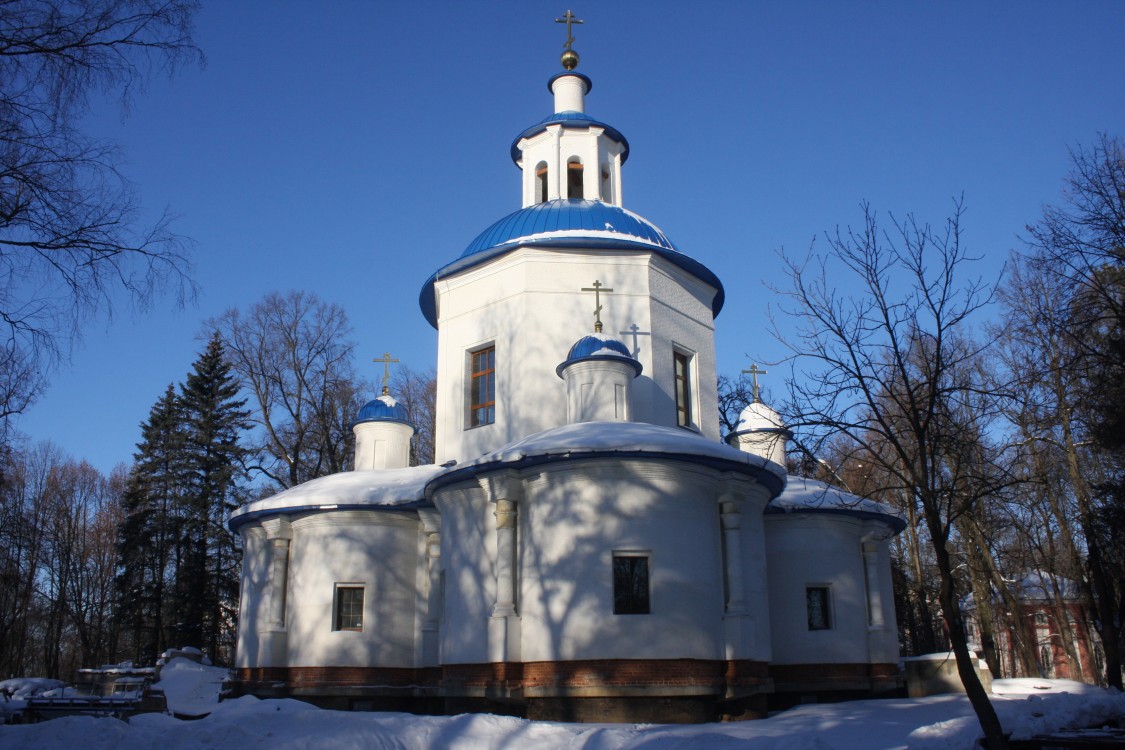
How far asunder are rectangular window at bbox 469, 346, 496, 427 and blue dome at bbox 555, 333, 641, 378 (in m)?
2.37

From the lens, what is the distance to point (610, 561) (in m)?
12.4

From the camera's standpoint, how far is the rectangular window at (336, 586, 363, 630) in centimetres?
1605

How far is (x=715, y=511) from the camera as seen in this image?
43.7 feet

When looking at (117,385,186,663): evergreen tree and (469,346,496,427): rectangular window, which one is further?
(117,385,186,663): evergreen tree

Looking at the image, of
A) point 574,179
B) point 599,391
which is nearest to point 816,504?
point 599,391

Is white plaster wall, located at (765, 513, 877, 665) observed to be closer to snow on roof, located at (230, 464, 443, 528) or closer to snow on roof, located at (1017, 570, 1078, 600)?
snow on roof, located at (230, 464, 443, 528)

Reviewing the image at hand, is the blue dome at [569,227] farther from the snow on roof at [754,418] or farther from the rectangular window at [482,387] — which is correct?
the snow on roof at [754,418]

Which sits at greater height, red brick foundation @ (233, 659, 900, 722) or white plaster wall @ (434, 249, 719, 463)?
white plaster wall @ (434, 249, 719, 463)

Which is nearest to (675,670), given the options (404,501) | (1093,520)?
(404,501)

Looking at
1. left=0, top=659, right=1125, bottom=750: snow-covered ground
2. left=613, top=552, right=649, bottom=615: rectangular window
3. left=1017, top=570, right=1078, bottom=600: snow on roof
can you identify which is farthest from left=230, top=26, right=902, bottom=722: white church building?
left=1017, top=570, right=1078, bottom=600: snow on roof

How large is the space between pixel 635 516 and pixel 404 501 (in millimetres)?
5252

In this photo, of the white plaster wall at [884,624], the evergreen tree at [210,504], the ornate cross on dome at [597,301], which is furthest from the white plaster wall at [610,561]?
the evergreen tree at [210,504]

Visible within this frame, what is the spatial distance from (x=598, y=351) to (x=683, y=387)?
11.2ft

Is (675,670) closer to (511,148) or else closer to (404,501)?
(404,501)
